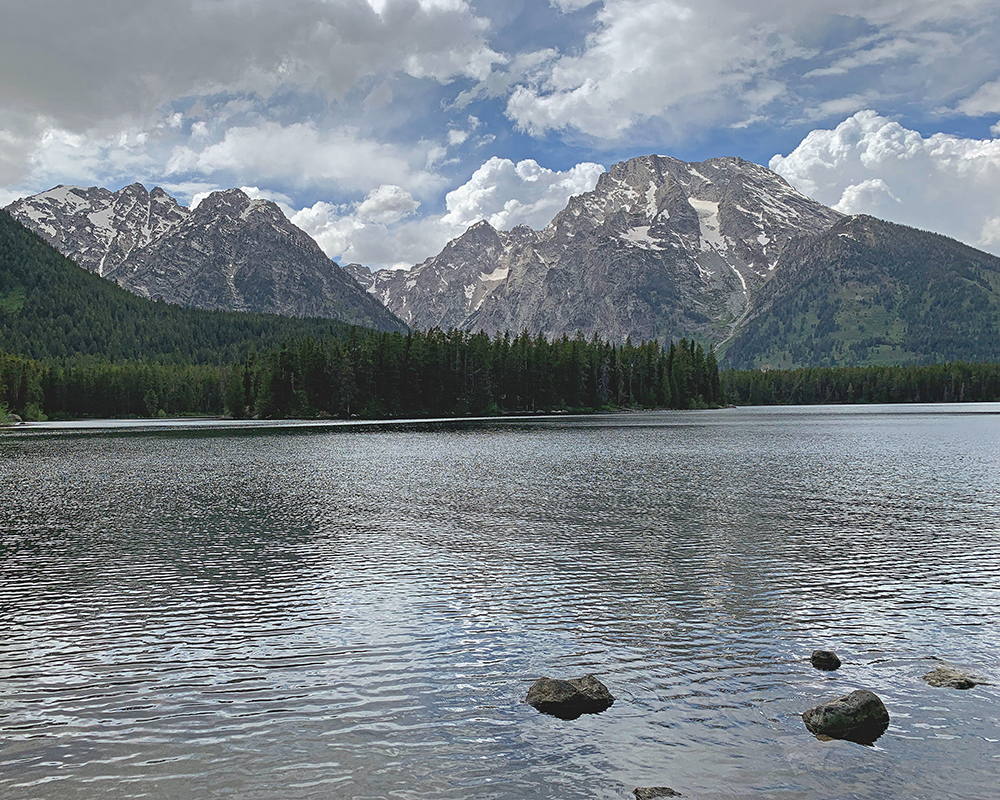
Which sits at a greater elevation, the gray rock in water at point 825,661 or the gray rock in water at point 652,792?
the gray rock in water at point 825,661

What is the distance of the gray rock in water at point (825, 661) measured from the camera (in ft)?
67.3

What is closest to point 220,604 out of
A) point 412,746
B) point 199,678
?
point 199,678

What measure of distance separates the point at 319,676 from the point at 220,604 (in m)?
9.30

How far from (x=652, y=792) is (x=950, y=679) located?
33.9 ft

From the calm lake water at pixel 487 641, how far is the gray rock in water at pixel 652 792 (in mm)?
310

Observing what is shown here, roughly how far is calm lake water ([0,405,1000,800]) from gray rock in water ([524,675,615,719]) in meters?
0.40

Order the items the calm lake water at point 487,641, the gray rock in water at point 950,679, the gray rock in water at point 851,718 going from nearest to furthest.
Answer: the calm lake water at point 487,641 → the gray rock in water at point 851,718 → the gray rock in water at point 950,679

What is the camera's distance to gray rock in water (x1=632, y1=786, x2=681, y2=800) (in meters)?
13.9

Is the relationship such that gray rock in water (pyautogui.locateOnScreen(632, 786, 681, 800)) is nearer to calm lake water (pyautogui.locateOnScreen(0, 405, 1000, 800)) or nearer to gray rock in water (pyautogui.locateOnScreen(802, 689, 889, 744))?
calm lake water (pyautogui.locateOnScreen(0, 405, 1000, 800))

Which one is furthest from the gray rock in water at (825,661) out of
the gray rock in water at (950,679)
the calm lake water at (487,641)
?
the gray rock in water at (950,679)

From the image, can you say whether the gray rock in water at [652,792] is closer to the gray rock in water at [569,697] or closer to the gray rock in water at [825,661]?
the gray rock in water at [569,697]

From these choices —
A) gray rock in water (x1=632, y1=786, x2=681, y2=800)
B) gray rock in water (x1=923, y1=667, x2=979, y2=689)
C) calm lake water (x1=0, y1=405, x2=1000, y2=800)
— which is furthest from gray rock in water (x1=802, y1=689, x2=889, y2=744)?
gray rock in water (x1=632, y1=786, x2=681, y2=800)

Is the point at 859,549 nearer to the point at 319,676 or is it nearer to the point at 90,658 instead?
the point at 319,676

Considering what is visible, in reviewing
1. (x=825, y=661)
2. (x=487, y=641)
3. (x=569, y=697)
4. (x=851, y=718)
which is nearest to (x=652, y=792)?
(x=569, y=697)
